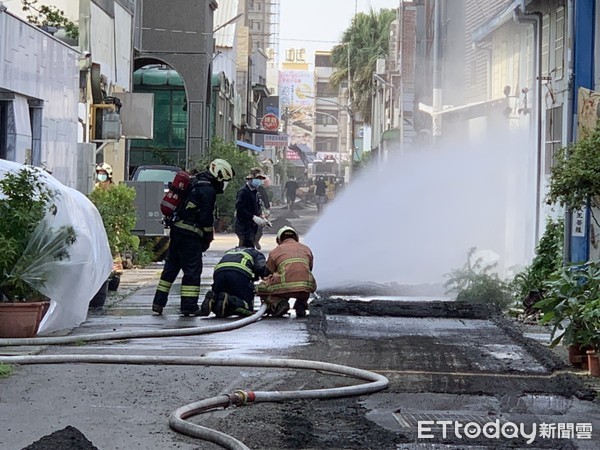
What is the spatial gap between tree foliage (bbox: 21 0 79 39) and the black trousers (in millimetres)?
11978

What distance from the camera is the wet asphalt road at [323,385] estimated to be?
6.85m

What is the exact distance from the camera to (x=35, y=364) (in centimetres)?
934

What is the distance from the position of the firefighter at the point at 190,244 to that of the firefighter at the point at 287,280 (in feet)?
2.48

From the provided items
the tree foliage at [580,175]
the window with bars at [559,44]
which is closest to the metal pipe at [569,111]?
the tree foliage at [580,175]

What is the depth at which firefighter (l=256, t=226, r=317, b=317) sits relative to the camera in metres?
13.0

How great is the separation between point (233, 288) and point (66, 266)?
2.28 meters

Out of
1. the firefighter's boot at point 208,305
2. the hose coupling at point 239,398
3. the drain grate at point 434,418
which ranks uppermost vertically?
the firefighter's boot at point 208,305

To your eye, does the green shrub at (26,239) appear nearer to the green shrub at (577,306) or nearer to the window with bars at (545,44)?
the green shrub at (577,306)

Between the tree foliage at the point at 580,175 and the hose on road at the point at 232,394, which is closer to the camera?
the hose on road at the point at 232,394

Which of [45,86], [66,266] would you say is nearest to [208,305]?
[66,266]

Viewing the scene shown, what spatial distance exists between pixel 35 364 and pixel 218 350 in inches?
69.9

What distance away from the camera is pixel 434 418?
24.2ft

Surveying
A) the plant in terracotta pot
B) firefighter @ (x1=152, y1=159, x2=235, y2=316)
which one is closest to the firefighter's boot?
firefighter @ (x1=152, y1=159, x2=235, y2=316)

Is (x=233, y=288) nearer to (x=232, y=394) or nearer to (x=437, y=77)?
(x=232, y=394)
